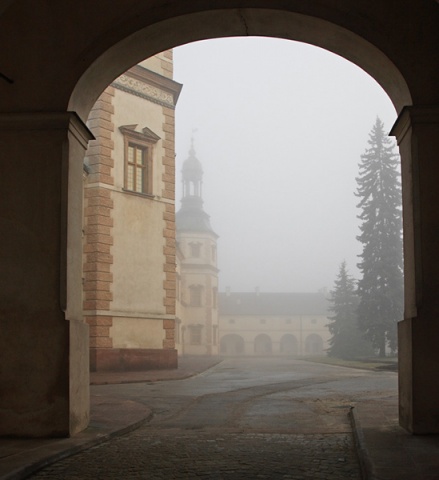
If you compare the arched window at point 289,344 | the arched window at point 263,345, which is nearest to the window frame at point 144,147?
the arched window at point 263,345

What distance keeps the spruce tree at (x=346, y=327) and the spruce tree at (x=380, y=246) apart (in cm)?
226

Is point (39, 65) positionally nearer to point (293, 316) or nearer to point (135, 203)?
point (135, 203)

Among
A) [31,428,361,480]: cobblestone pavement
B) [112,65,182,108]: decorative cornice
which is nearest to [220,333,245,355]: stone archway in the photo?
[112,65,182,108]: decorative cornice

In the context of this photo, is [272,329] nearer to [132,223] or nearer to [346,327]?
[346,327]

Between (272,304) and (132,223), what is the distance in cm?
8178

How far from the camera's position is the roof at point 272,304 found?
99500 mm

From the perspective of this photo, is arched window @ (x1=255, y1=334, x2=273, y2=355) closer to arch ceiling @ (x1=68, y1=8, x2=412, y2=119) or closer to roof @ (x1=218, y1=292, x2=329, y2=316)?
roof @ (x1=218, y1=292, x2=329, y2=316)

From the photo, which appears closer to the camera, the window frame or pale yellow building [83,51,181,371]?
pale yellow building [83,51,181,371]

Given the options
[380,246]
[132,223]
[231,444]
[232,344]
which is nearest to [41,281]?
[231,444]

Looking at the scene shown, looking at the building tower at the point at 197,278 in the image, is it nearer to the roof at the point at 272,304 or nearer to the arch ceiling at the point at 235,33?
the roof at the point at 272,304

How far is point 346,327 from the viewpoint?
164ft

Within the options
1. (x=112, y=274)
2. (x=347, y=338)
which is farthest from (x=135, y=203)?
(x=347, y=338)

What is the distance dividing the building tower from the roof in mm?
24425

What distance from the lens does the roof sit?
99.5m
